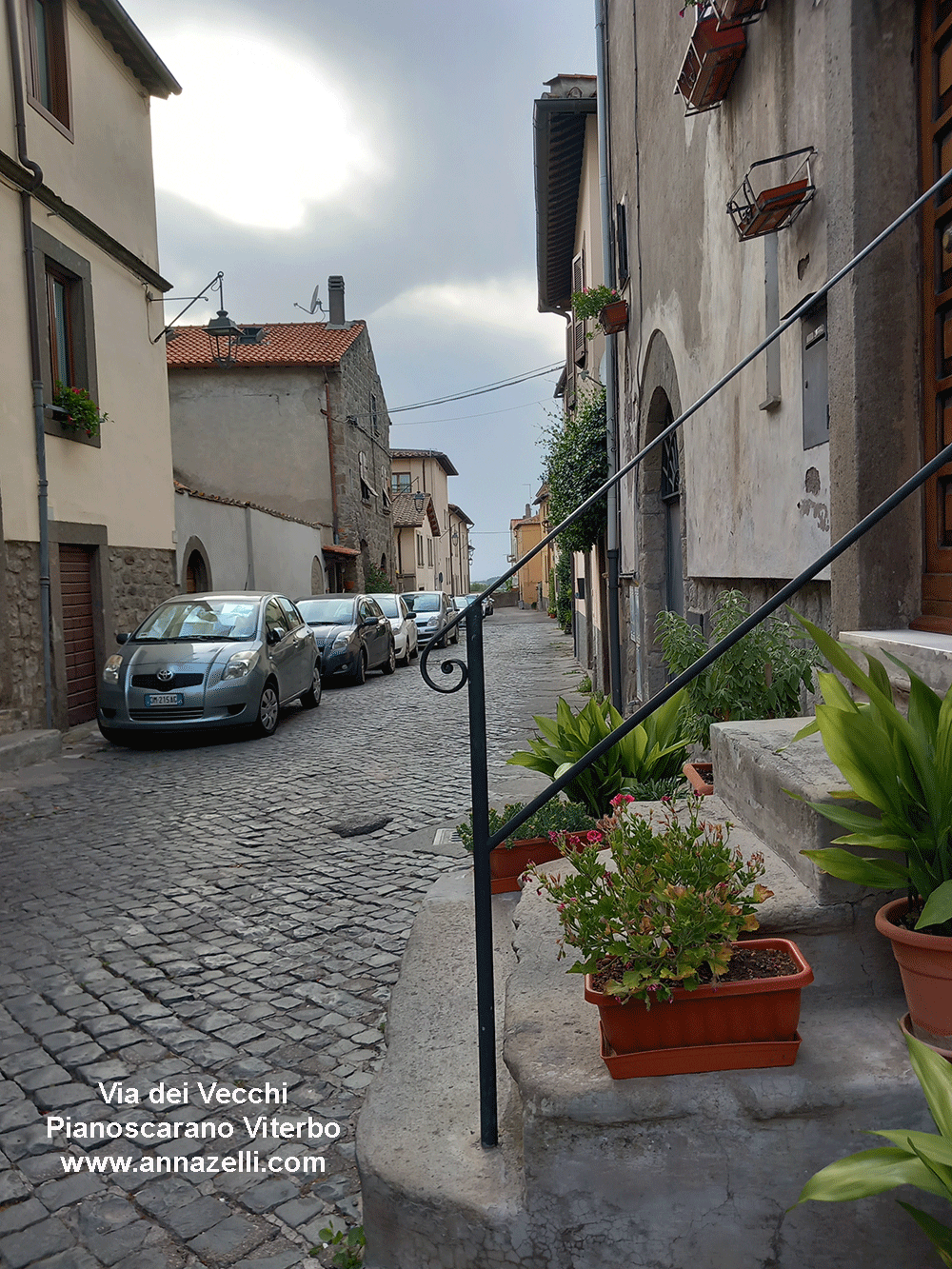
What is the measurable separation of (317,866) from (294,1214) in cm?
279

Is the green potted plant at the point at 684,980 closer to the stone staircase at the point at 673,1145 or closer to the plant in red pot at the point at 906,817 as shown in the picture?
the stone staircase at the point at 673,1145

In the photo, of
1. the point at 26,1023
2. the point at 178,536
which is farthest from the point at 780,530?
the point at 178,536

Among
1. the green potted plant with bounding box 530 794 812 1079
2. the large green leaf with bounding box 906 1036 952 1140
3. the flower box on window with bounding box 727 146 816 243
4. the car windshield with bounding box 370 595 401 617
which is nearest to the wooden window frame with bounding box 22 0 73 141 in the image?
the flower box on window with bounding box 727 146 816 243

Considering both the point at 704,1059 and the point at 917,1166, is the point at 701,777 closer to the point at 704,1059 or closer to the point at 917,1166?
the point at 704,1059

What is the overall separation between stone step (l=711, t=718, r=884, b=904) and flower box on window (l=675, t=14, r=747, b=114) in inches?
127

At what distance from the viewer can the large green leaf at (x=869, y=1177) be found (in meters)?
1.48

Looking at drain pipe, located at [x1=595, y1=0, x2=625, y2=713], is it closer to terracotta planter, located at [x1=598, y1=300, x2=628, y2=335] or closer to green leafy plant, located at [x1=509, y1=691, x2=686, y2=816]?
terracotta planter, located at [x1=598, y1=300, x2=628, y2=335]

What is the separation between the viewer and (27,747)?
8.28 m

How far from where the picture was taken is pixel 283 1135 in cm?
257

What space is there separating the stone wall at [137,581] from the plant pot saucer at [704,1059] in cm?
1091

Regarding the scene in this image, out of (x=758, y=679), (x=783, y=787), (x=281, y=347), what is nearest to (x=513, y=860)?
(x=758, y=679)

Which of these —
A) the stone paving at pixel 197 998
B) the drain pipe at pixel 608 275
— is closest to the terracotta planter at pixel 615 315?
the drain pipe at pixel 608 275

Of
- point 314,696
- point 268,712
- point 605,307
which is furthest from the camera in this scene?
point 314,696

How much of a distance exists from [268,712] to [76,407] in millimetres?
4005
